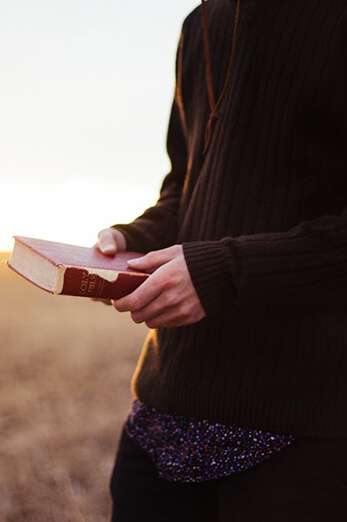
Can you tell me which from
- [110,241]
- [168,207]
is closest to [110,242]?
[110,241]

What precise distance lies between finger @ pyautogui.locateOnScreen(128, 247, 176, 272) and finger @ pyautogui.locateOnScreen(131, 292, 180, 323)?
0.07 metres

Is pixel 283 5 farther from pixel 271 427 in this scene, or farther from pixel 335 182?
pixel 271 427

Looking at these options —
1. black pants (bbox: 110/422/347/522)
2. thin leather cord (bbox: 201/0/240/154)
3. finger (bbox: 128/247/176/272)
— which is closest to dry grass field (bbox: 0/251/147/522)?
finger (bbox: 128/247/176/272)

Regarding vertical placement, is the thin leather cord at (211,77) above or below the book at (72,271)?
above

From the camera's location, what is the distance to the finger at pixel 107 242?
1256 mm

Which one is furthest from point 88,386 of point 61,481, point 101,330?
point 101,330

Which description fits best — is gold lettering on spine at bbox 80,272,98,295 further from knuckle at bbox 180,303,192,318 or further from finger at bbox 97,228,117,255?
finger at bbox 97,228,117,255

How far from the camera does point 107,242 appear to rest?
51.2 inches

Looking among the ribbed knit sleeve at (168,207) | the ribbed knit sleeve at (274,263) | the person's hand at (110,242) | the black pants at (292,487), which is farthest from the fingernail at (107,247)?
the black pants at (292,487)

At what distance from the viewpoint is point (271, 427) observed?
44.8 inches

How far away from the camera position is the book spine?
0.99 meters

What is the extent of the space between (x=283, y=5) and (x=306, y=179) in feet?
1.02

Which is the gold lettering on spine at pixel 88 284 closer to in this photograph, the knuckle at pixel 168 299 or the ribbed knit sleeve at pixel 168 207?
the knuckle at pixel 168 299

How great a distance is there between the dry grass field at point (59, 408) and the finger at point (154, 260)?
0.34 metres
